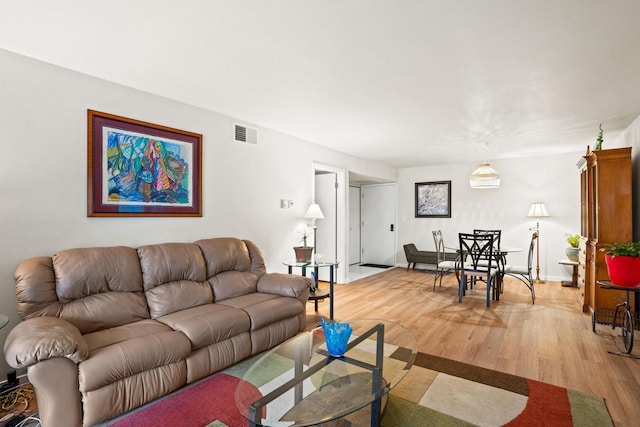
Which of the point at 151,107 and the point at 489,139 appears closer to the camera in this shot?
the point at 151,107

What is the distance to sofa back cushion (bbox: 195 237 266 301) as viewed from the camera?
10.5ft

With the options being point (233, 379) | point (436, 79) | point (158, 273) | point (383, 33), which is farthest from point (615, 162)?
point (158, 273)

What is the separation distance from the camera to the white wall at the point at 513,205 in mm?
5969

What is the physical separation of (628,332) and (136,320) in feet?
14.2

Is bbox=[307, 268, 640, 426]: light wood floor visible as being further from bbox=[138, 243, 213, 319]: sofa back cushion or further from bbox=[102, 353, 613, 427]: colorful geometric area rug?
bbox=[138, 243, 213, 319]: sofa back cushion

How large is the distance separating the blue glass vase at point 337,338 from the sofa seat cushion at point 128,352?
104 centimetres

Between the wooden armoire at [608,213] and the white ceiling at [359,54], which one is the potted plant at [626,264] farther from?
the white ceiling at [359,54]

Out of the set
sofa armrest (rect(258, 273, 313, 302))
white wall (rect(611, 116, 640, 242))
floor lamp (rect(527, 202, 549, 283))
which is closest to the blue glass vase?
sofa armrest (rect(258, 273, 313, 302))

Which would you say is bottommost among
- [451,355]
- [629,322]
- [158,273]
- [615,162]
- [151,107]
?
[451,355]

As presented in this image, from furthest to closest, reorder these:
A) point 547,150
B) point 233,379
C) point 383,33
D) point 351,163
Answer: point 351,163, point 547,150, point 233,379, point 383,33

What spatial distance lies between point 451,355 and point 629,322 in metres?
1.65

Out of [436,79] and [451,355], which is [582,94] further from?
[451,355]

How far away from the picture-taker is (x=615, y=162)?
12.1ft

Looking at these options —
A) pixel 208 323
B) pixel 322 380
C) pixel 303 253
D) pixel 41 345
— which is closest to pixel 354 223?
pixel 303 253
